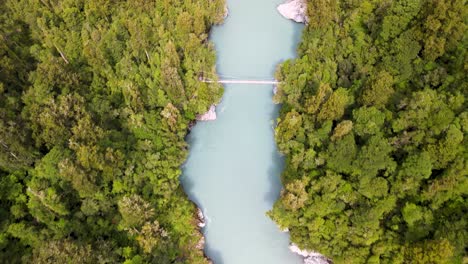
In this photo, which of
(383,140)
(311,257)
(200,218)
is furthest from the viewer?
(200,218)

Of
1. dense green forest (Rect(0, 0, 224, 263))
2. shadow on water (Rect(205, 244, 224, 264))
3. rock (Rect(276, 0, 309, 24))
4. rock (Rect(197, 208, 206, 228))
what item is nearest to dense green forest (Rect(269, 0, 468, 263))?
rock (Rect(276, 0, 309, 24))

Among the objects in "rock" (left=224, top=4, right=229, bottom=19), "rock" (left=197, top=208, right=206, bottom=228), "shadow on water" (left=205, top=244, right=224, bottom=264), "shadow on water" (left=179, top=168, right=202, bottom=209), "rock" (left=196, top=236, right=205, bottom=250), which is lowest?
"shadow on water" (left=205, top=244, right=224, bottom=264)

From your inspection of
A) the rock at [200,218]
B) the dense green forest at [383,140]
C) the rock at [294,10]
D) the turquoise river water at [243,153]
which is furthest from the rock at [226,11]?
the rock at [200,218]

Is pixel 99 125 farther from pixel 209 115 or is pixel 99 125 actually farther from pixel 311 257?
pixel 311 257

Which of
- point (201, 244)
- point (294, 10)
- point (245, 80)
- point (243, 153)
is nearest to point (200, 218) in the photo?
point (201, 244)

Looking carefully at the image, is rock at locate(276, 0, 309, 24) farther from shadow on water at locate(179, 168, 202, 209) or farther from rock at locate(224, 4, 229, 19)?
shadow on water at locate(179, 168, 202, 209)
